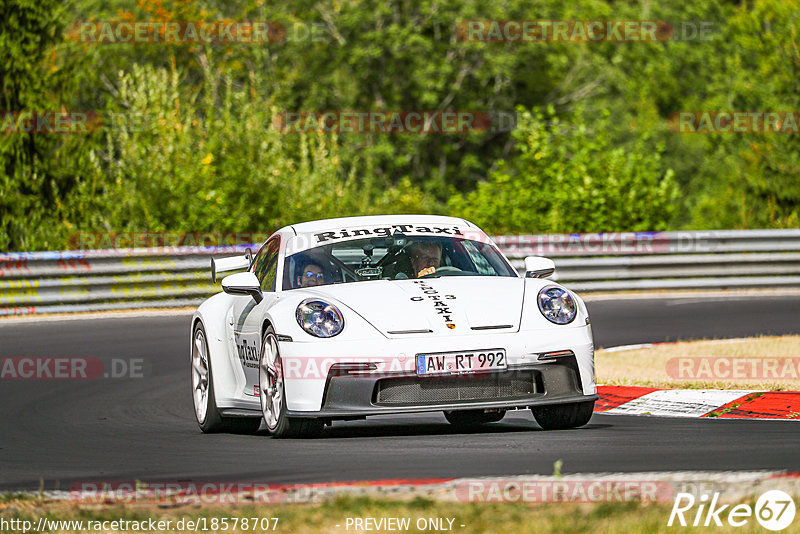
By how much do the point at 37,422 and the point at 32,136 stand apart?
47.8 ft

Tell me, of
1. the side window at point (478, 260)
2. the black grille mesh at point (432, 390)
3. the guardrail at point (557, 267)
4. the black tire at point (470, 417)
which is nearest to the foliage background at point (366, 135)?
the guardrail at point (557, 267)

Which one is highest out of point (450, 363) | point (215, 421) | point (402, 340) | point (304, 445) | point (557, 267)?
point (402, 340)

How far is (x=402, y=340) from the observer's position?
7.86 meters

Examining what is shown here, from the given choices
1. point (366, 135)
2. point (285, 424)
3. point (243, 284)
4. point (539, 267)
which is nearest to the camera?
point (285, 424)

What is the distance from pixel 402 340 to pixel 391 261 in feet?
4.58

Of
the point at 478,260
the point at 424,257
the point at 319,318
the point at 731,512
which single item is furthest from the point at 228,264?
the point at 731,512

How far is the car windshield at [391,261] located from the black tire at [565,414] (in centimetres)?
105

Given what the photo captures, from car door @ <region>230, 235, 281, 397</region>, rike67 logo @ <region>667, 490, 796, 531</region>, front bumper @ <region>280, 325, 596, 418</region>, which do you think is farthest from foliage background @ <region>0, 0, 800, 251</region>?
rike67 logo @ <region>667, 490, 796, 531</region>

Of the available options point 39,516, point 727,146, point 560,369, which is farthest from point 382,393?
point 727,146

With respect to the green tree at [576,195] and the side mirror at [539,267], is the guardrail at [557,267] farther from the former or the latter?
the side mirror at [539,267]

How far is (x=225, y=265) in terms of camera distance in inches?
394

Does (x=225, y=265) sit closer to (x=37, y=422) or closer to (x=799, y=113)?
(x=37, y=422)

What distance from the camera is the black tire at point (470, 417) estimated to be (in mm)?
9242

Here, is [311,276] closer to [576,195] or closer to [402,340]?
[402,340]
